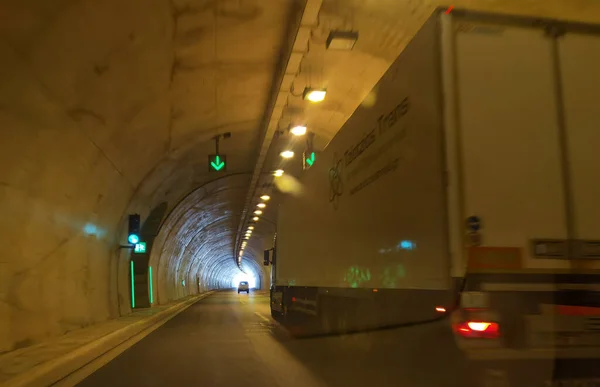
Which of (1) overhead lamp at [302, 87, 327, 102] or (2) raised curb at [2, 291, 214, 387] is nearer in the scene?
(2) raised curb at [2, 291, 214, 387]

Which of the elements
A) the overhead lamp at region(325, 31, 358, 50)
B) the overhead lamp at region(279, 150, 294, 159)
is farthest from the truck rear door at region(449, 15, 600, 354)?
the overhead lamp at region(279, 150, 294, 159)

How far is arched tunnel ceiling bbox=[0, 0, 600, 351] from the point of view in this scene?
9109 millimetres

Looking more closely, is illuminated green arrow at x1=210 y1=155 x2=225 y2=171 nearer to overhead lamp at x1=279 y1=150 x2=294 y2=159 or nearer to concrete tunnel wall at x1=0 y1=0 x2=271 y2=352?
concrete tunnel wall at x1=0 y1=0 x2=271 y2=352

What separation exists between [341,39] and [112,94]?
181 inches

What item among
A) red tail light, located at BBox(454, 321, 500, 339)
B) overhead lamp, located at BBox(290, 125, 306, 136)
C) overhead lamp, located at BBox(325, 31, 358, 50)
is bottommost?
red tail light, located at BBox(454, 321, 500, 339)

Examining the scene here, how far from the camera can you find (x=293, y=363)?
10.1m

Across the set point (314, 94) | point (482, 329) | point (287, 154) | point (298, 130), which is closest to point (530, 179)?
point (482, 329)

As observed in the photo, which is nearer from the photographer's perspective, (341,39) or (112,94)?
(341,39)

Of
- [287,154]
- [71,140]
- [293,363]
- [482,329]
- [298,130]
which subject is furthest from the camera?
[287,154]

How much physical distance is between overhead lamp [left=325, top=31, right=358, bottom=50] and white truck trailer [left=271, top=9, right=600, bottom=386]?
4.41 meters

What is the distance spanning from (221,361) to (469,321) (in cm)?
615

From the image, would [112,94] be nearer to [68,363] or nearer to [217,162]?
[68,363]

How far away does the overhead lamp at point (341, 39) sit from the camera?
35.7 feet

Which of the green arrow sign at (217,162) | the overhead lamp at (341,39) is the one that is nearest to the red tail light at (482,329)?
the overhead lamp at (341,39)
